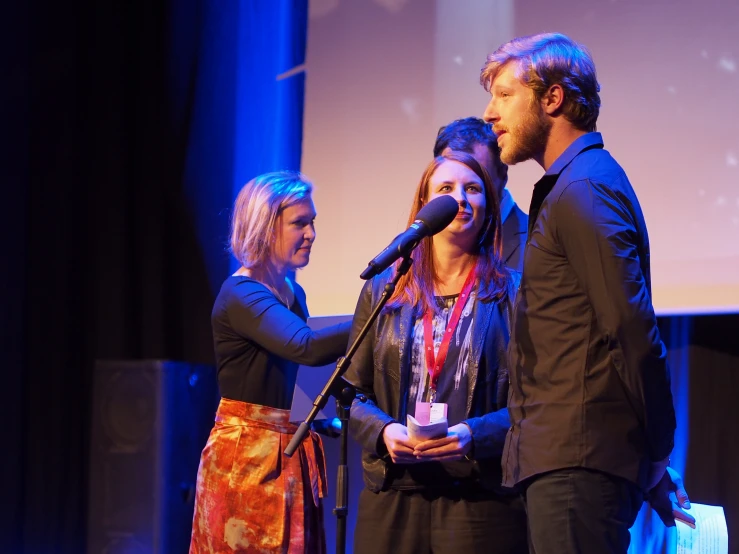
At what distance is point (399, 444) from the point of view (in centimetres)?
192

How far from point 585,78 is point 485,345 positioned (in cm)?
67

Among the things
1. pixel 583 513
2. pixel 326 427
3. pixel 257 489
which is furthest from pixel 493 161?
pixel 583 513

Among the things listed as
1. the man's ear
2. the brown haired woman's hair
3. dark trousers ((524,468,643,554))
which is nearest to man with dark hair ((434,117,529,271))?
the brown haired woman's hair

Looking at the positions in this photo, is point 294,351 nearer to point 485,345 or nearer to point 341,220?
point 485,345

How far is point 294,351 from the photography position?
102 inches

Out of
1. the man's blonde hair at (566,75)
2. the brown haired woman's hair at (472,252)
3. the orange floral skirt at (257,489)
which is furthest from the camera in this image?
the orange floral skirt at (257,489)

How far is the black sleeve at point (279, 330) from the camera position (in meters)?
2.60

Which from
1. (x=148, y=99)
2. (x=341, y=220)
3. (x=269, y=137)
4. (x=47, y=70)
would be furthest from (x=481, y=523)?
(x=47, y=70)

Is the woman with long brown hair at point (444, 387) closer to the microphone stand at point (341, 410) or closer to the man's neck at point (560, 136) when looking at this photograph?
the microphone stand at point (341, 410)

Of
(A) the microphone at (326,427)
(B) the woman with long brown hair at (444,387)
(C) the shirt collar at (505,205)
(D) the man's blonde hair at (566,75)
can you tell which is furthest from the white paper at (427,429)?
(C) the shirt collar at (505,205)

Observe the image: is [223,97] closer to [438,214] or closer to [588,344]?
[438,214]

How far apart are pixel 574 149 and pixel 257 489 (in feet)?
4.64

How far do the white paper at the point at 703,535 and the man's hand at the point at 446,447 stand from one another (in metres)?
0.52

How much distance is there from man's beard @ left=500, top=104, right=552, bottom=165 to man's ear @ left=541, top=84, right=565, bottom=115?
0.05ft
